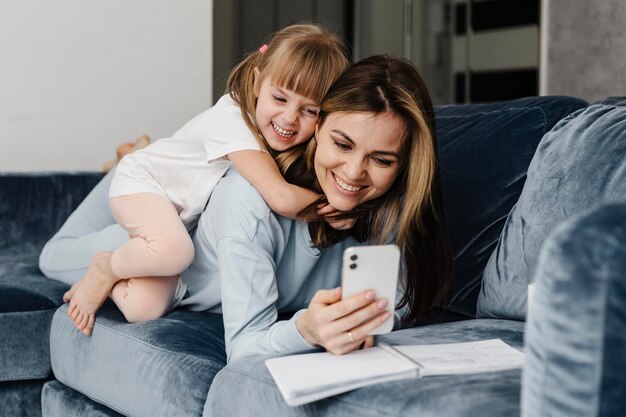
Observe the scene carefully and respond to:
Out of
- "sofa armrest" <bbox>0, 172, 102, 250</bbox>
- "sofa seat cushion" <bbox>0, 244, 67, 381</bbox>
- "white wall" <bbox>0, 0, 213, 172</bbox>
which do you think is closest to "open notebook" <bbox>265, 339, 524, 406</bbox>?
"sofa seat cushion" <bbox>0, 244, 67, 381</bbox>

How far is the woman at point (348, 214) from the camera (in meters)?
1.55

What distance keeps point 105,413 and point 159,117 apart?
2.11 m

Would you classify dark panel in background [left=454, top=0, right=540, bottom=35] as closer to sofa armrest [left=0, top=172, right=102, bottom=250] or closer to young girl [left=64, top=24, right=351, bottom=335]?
sofa armrest [left=0, top=172, right=102, bottom=250]

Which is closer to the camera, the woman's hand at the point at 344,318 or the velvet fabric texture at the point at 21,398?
the woman's hand at the point at 344,318

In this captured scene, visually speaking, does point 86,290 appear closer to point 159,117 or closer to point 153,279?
point 153,279

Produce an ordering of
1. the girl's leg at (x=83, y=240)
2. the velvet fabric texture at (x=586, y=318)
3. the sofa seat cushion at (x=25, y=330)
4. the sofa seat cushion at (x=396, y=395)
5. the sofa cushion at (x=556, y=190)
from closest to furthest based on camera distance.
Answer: the velvet fabric texture at (x=586, y=318) → the sofa seat cushion at (x=396, y=395) → the sofa cushion at (x=556, y=190) → the sofa seat cushion at (x=25, y=330) → the girl's leg at (x=83, y=240)

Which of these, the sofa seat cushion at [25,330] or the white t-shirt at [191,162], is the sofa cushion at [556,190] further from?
the sofa seat cushion at [25,330]

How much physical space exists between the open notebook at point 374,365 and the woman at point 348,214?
12 cm

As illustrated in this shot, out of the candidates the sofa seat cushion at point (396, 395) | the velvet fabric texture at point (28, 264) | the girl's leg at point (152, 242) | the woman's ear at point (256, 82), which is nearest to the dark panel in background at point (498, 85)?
the velvet fabric texture at point (28, 264)

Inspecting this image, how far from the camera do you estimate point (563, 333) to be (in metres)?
0.89

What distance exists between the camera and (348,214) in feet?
5.54

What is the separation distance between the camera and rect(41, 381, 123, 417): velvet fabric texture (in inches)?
71.5

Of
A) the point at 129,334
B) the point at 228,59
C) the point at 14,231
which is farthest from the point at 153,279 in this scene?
the point at 228,59

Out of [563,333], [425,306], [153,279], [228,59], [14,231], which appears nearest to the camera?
[563,333]
